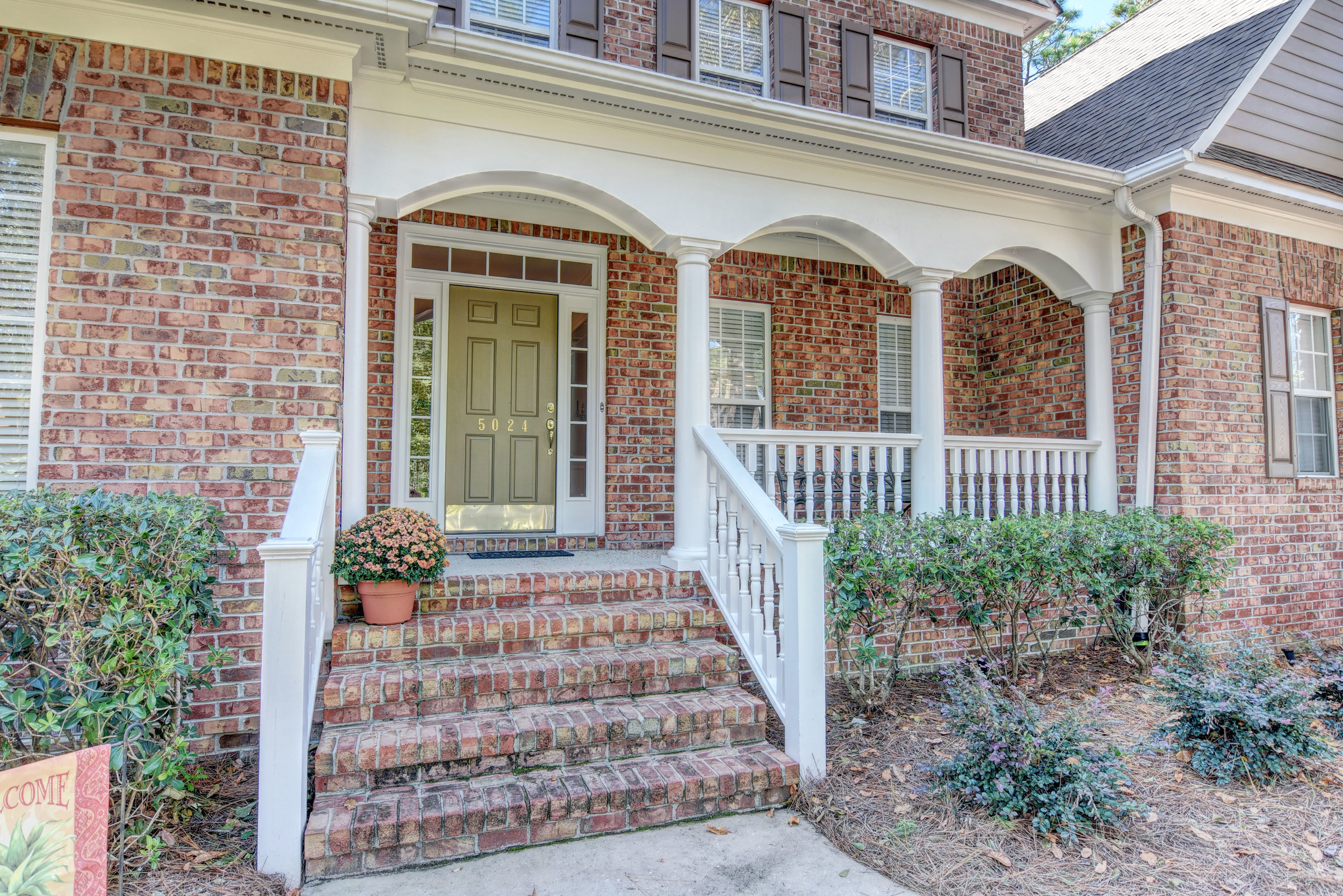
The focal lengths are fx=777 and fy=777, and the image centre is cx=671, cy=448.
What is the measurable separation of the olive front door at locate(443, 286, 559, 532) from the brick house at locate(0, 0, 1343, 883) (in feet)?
0.09

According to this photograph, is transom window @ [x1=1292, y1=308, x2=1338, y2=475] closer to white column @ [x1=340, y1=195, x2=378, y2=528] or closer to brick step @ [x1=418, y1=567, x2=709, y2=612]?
brick step @ [x1=418, y1=567, x2=709, y2=612]

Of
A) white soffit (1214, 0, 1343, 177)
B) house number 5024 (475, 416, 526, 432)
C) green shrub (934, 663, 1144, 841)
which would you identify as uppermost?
white soffit (1214, 0, 1343, 177)

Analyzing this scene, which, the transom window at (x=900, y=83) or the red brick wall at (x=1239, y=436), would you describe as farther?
the transom window at (x=900, y=83)

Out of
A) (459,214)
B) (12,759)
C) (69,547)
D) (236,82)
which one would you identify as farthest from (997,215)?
(12,759)

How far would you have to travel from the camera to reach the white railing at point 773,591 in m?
3.43

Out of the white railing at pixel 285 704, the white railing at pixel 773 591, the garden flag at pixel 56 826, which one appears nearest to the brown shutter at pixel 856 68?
the white railing at pixel 773 591

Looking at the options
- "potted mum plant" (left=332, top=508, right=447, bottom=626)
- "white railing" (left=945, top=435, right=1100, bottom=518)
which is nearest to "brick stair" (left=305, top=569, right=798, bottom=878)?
"potted mum plant" (left=332, top=508, right=447, bottom=626)

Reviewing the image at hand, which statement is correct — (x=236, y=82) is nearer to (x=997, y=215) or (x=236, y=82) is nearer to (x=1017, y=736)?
(x=1017, y=736)

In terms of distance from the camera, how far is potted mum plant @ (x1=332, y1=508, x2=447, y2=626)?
142 inches

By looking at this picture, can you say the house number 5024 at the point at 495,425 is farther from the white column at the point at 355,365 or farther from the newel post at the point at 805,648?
the newel post at the point at 805,648

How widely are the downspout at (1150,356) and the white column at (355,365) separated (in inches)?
213

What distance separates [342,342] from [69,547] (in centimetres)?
166

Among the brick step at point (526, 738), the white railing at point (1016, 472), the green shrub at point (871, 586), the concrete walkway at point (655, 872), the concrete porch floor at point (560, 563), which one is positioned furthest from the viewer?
the white railing at point (1016, 472)

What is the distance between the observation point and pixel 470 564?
193 inches
